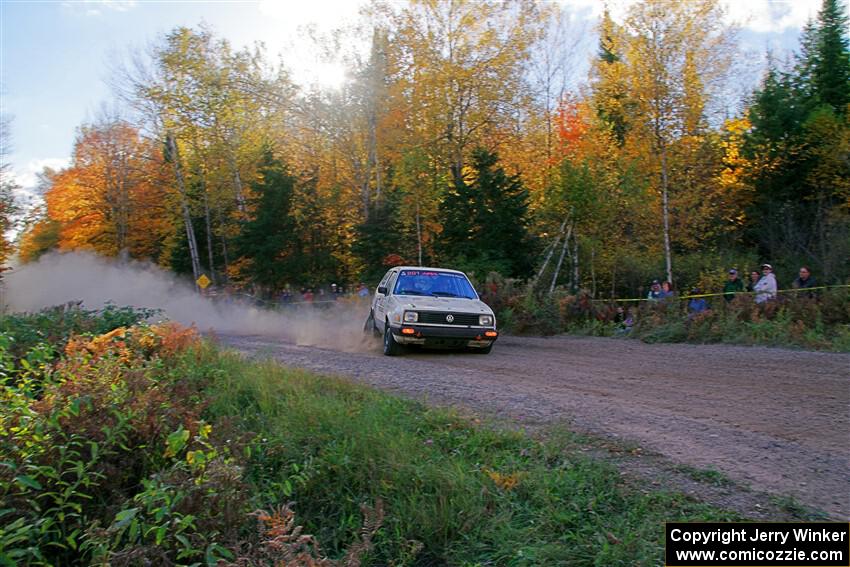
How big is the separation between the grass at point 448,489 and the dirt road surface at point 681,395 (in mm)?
978

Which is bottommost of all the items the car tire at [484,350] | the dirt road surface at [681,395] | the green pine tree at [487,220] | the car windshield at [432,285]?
the dirt road surface at [681,395]

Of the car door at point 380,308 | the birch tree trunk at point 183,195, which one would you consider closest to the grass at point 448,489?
the car door at point 380,308

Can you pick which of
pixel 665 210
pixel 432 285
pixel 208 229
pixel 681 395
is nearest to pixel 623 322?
pixel 432 285

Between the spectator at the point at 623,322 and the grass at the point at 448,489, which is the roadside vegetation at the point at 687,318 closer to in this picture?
the spectator at the point at 623,322

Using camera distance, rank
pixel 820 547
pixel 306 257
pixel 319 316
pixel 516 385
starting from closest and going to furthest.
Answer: pixel 820 547
pixel 516 385
pixel 319 316
pixel 306 257

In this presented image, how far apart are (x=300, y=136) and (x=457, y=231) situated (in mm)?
17664

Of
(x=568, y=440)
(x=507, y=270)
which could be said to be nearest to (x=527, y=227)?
(x=507, y=270)

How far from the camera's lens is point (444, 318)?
12.4m

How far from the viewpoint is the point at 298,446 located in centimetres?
604

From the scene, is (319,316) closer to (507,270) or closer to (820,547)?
(507,270)

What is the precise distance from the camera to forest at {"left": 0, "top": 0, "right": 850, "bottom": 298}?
23.7 meters

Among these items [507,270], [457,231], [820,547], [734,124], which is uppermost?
[734,124]

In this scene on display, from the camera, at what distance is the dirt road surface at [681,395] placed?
553 cm

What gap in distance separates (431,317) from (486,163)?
15.6m
